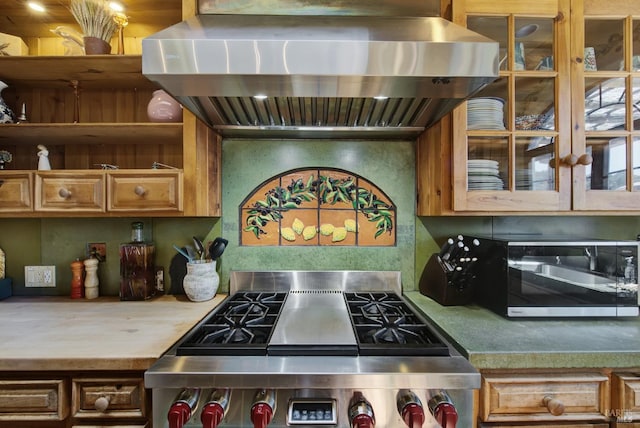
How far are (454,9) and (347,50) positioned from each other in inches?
24.4

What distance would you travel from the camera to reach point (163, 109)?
4.40 feet

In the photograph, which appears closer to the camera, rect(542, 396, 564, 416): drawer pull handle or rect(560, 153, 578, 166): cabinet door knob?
rect(542, 396, 564, 416): drawer pull handle

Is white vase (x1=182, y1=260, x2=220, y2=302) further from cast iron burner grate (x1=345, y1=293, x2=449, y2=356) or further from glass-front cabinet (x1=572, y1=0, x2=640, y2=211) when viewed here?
glass-front cabinet (x1=572, y1=0, x2=640, y2=211)

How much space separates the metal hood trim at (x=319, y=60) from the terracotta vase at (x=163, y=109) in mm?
285

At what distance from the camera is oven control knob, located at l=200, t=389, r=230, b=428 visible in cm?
77

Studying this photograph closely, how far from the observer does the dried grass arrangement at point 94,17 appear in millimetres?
1265

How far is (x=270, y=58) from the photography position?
2.88ft

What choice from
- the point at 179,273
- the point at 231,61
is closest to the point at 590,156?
the point at 231,61

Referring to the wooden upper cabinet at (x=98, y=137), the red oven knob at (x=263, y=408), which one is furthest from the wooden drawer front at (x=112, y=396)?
the wooden upper cabinet at (x=98, y=137)

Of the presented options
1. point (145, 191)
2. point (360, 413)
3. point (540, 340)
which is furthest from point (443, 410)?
point (145, 191)

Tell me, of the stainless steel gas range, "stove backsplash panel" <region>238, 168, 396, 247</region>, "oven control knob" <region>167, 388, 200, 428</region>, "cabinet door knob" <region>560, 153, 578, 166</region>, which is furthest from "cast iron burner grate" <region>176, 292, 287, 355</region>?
"cabinet door knob" <region>560, 153, 578, 166</region>

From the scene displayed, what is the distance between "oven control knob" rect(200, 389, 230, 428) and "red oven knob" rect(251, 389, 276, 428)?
0.08 meters

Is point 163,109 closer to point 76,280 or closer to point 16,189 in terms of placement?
point 16,189

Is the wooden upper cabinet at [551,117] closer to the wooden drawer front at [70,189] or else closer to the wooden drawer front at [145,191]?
the wooden drawer front at [145,191]
